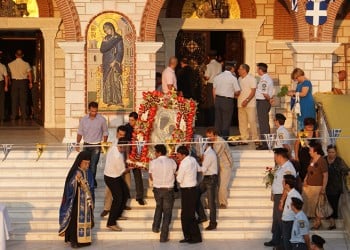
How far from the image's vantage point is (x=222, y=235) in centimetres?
1764

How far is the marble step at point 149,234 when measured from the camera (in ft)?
57.2

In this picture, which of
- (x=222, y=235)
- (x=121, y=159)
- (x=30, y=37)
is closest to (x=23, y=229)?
(x=121, y=159)

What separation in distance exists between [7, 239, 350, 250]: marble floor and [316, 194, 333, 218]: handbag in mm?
507

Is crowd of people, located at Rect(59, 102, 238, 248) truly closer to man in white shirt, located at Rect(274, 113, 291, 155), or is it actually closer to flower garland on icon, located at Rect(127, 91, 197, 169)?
flower garland on icon, located at Rect(127, 91, 197, 169)

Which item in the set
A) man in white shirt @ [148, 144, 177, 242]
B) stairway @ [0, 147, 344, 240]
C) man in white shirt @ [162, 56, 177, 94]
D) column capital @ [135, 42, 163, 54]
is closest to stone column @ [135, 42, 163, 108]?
column capital @ [135, 42, 163, 54]

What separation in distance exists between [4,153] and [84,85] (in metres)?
3.00

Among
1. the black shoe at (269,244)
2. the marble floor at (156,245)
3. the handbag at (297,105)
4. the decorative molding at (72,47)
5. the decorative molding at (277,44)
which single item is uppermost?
the decorative molding at (277,44)

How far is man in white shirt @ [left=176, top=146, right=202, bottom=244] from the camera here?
17.2 meters

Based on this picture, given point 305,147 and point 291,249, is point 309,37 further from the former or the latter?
point 291,249

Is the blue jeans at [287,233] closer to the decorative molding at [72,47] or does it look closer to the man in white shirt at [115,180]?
the man in white shirt at [115,180]

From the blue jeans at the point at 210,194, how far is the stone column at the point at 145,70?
4759 mm

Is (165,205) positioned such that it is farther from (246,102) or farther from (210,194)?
(246,102)

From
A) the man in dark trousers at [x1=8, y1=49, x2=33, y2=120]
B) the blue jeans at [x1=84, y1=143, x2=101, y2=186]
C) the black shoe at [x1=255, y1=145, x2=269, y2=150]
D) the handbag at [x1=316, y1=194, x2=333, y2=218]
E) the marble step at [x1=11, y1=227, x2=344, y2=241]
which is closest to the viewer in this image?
the marble step at [x1=11, y1=227, x2=344, y2=241]

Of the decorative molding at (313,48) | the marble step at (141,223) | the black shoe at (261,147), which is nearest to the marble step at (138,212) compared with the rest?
the marble step at (141,223)
